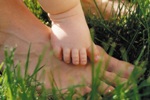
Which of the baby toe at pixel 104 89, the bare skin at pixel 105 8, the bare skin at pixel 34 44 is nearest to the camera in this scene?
the baby toe at pixel 104 89

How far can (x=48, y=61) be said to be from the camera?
4.46ft

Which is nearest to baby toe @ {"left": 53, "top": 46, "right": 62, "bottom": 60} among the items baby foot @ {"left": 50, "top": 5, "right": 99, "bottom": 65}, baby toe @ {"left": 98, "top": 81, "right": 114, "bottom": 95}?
baby foot @ {"left": 50, "top": 5, "right": 99, "bottom": 65}

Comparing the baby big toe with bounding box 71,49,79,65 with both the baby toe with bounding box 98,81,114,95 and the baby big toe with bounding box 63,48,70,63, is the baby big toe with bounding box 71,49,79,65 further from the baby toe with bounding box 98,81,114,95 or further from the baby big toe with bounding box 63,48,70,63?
the baby toe with bounding box 98,81,114,95

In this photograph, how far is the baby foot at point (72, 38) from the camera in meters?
1.35

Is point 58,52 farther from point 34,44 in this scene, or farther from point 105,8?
point 105,8

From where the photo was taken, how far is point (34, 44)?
1.43 m

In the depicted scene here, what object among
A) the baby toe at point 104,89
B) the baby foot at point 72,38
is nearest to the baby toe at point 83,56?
the baby foot at point 72,38

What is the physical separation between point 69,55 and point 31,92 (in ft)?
1.14

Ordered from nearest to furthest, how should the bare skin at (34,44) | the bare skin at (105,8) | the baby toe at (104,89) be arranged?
the baby toe at (104,89)
the bare skin at (34,44)
the bare skin at (105,8)

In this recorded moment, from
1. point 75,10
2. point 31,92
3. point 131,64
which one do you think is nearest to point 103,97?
point 31,92

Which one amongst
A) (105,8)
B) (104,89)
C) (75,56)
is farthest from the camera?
(105,8)

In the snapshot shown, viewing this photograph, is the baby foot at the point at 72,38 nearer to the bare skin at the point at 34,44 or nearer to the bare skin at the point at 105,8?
the bare skin at the point at 34,44

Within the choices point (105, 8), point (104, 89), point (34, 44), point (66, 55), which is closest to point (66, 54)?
point (66, 55)

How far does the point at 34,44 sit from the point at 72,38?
0.14m
